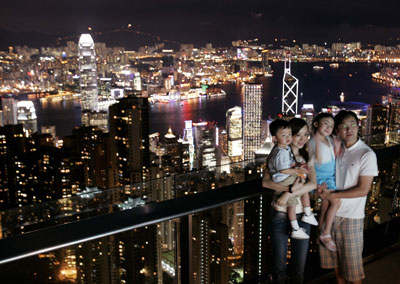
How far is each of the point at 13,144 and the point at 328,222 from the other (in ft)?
91.9

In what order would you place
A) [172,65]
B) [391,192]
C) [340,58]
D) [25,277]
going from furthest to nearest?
[340,58] < [172,65] < [391,192] < [25,277]

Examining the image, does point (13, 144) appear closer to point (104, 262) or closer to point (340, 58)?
point (104, 262)

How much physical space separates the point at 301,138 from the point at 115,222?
0.77 meters

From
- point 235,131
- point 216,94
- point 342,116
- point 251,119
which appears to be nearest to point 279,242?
point 342,116

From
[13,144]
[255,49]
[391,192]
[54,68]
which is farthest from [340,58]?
[391,192]

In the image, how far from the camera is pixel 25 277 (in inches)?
51.7

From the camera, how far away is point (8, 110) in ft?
120

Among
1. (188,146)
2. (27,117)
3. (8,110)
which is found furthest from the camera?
(8,110)

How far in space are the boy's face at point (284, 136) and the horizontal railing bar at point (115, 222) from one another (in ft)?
0.86

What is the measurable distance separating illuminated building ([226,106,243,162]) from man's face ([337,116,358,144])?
34592 millimetres

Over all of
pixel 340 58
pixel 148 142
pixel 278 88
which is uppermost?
pixel 340 58

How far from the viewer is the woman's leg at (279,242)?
160cm

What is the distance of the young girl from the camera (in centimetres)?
161

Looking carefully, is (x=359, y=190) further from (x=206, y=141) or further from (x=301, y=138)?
(x=206, y=141)
